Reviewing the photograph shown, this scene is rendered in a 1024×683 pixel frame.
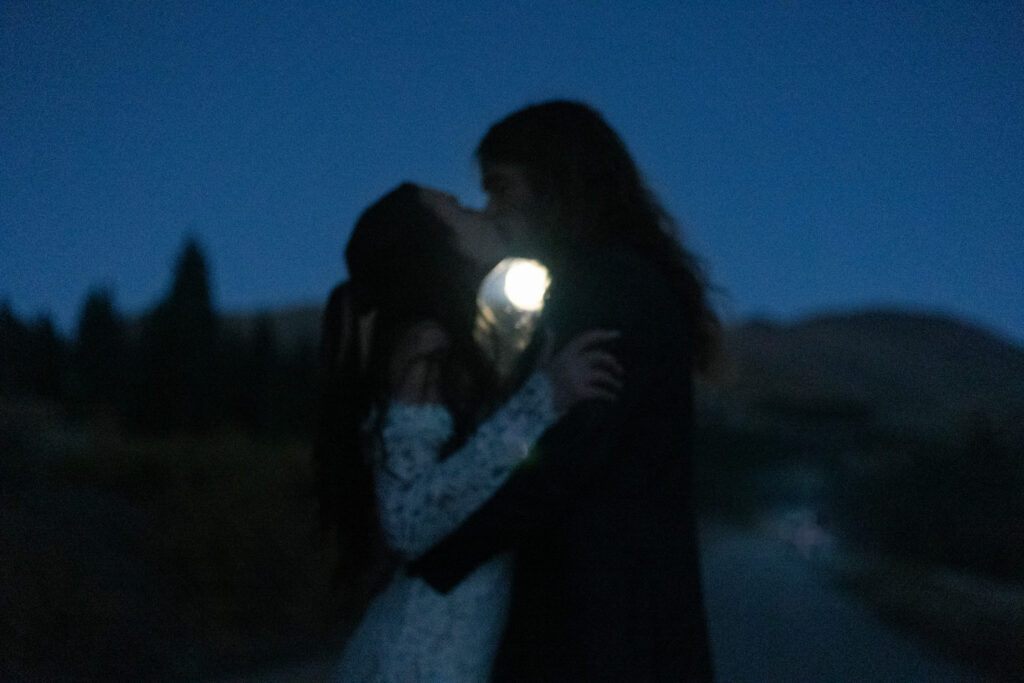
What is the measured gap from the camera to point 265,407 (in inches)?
594

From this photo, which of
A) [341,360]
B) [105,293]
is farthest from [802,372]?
[341,360]

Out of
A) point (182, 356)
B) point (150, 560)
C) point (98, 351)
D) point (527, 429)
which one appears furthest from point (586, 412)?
point (182, 356)

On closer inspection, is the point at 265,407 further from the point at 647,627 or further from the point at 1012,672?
the point at 647,627

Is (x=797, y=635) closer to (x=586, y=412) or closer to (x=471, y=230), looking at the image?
(x=471, y=230)

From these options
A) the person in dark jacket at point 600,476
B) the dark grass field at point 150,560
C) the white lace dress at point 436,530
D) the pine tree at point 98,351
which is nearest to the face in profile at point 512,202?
the person in dark jacket at point 600,476

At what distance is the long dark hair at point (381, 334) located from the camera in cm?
187

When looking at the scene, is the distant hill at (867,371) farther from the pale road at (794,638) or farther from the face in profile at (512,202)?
the face in profile at (512,202)

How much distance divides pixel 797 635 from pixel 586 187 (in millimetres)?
6652

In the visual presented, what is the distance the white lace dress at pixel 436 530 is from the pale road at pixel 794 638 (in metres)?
4.85

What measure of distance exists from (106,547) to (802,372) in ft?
125

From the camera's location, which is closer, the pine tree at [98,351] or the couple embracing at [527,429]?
the couple embracing at [527,429]

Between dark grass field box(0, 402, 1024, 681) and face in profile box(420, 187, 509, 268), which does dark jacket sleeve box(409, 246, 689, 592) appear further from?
dark grass field box(0, 402, 1024, 681)

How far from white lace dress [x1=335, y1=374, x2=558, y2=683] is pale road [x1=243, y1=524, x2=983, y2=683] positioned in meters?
4.85

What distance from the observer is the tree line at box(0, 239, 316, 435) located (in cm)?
993
